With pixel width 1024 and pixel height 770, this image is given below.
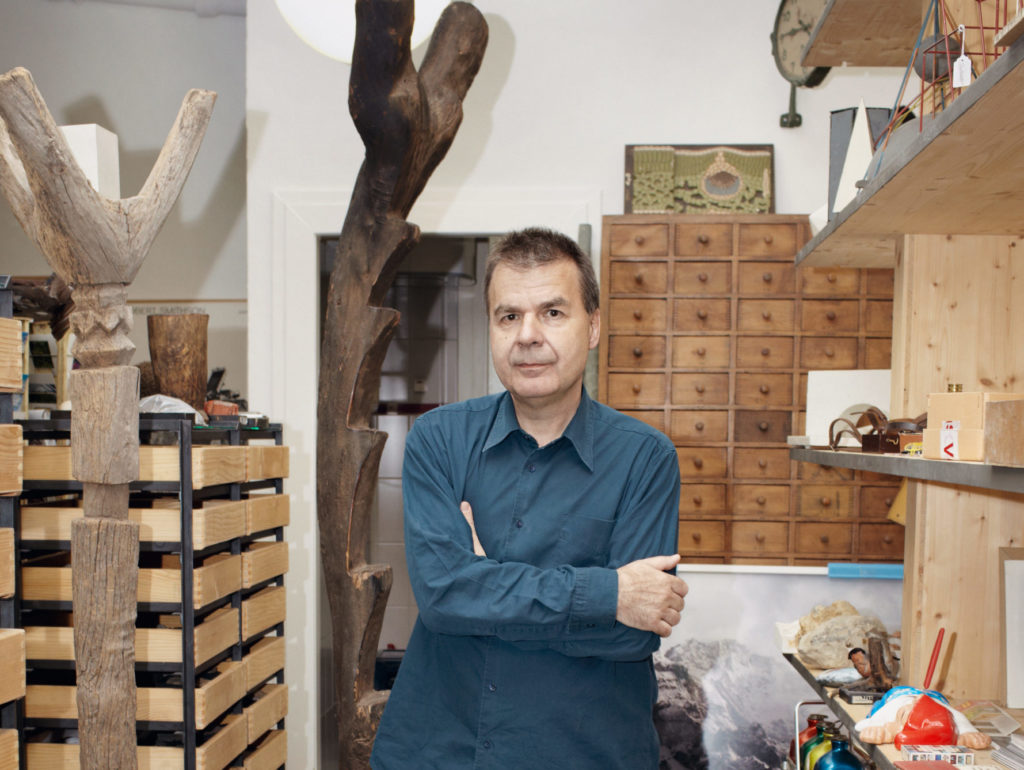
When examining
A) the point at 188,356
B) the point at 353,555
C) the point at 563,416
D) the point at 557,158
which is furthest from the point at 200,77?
the point at 563,416

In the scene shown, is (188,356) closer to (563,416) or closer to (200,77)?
(563,416)

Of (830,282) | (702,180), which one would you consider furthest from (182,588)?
(830,282)

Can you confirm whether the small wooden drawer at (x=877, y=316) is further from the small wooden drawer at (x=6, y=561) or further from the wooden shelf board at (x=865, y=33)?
the small wooden drawer at (x=6, y=561)

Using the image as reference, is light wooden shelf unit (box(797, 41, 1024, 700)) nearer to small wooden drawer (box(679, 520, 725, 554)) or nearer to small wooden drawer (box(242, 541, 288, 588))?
small wooden drawer (box(679, 520, 725, 554))

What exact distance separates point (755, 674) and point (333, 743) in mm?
2242

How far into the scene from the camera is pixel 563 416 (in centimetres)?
183

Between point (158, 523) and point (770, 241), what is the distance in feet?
8.47

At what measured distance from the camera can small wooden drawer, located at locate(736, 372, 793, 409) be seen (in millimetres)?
3584

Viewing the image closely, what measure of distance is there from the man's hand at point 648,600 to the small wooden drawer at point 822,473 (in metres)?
2.12

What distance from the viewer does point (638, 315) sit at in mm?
3615

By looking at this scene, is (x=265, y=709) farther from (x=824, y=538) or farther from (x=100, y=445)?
(x=824, y=538)

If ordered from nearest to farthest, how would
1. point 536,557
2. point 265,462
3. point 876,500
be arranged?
1. point 536,557
2. point 265,462
3. point 876,500

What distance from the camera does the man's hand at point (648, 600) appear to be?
1.60m

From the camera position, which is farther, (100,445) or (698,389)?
(698,389)
